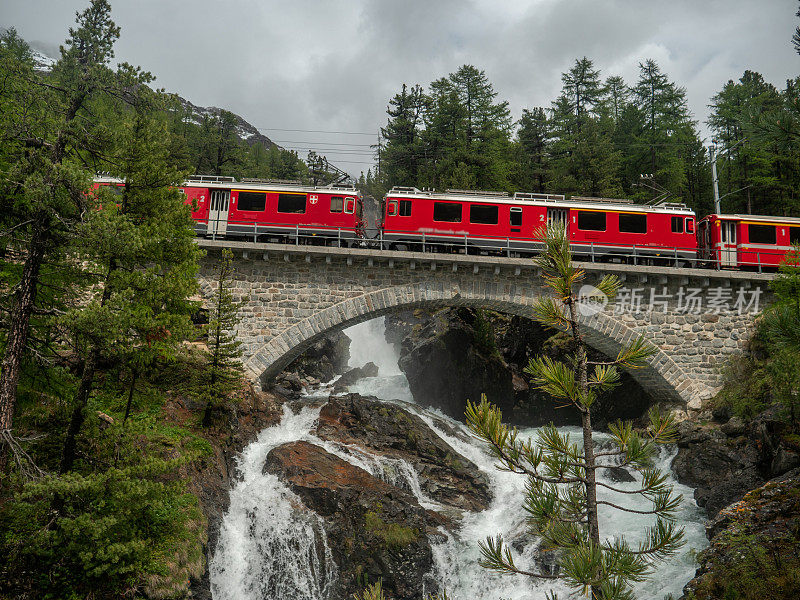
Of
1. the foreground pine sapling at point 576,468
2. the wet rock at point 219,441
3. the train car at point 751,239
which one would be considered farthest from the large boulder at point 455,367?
the foreground pine sapling at point 576,468

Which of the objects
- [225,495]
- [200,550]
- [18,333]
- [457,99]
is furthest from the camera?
Result: [457,99]

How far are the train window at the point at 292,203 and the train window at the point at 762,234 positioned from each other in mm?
21267

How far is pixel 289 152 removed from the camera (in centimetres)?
4988

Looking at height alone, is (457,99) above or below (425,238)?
above

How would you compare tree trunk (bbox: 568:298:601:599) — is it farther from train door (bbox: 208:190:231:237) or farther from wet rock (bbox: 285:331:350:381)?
wet rock (bbox: 285:331:350:381)

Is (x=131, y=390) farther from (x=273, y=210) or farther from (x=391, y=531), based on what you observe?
(x=273, y=210)

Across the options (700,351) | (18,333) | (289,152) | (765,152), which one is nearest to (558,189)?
(765,152)

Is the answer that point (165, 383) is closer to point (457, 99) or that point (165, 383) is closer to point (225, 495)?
point (225, 495)

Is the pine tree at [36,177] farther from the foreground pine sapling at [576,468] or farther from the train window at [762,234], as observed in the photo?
the train window at [762,234]

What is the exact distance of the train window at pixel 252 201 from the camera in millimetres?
23844

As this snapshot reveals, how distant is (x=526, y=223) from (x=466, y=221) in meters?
2.83

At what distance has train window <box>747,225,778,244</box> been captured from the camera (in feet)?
79.7

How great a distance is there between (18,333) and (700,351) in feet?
82.3

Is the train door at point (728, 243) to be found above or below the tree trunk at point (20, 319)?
above
